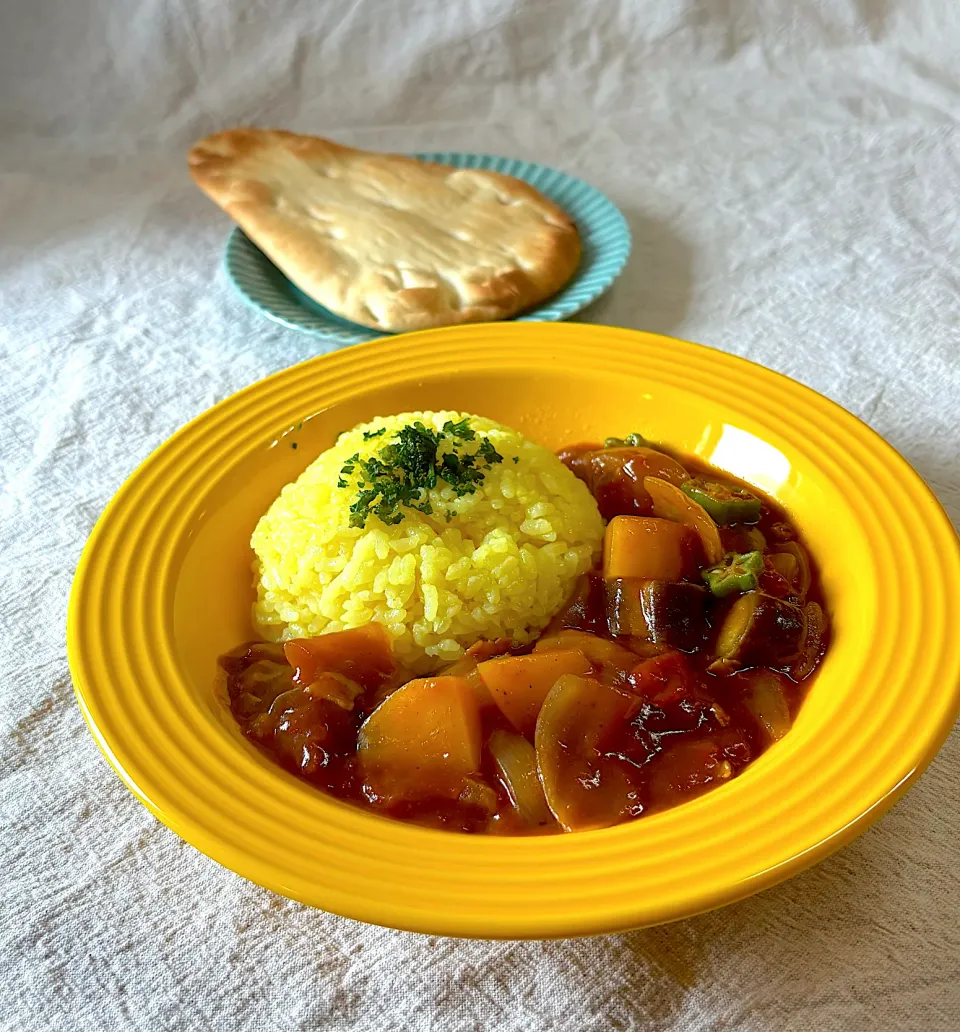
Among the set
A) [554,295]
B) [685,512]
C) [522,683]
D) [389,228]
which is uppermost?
[685,512]

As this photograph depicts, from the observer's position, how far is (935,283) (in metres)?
3.70

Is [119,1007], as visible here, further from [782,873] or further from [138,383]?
[138,383]

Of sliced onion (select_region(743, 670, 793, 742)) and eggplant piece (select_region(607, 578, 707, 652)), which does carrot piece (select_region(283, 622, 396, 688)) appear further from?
sliced onion (select_region(743, 670, 793, 742))

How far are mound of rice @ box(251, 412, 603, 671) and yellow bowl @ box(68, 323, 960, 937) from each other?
6.7 inches

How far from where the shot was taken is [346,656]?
2.11m

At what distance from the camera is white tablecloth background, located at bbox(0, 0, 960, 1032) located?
1768 millimetres

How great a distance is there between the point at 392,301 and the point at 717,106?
2455 mm

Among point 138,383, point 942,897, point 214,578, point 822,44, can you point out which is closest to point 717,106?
point 822,44

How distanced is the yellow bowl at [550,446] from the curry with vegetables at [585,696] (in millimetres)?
81

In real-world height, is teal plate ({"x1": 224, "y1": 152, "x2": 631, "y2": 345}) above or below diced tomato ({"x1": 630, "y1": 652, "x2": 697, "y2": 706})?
below

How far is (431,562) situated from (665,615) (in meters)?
0.50

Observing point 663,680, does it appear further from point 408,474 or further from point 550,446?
point 550,446

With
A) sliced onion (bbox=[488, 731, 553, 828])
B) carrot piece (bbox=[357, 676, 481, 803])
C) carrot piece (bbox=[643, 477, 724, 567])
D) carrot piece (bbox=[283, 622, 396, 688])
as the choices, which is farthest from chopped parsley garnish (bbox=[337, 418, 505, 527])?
sliced onion (bbox=[488, 731, 553, 828])

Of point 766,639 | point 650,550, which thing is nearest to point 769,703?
point 766,639
